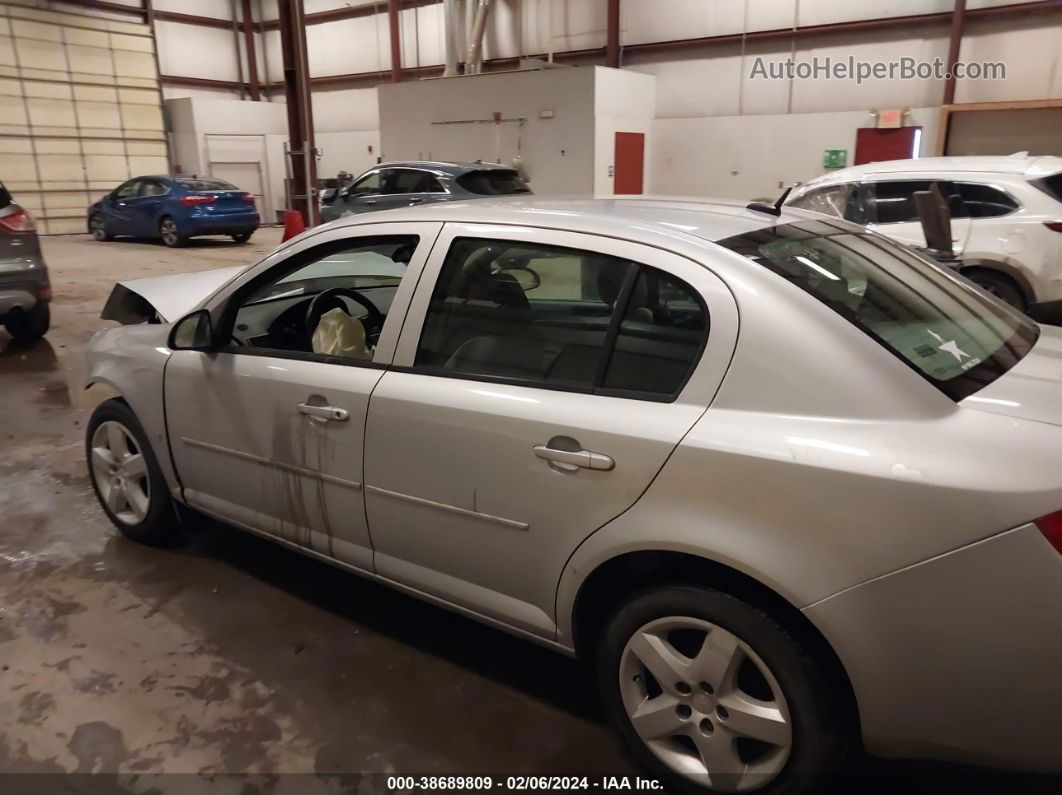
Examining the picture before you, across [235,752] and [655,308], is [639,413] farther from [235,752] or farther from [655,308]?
[235,752]

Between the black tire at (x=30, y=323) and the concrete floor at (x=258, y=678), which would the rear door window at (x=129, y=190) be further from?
the concrete floor at (x=258, y=678)

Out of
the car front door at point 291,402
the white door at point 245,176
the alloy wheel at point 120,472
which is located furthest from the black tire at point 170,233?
the car front door at point 291,402

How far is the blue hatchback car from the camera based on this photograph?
48.6 ft

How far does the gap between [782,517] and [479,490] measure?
2.75 feet

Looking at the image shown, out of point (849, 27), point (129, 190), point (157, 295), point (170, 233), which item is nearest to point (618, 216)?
point (157, 295)

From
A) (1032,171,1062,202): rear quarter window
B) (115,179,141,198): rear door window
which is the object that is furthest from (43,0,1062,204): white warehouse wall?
(115,179,141,198): rear door window

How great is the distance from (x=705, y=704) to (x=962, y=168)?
6.39 meters

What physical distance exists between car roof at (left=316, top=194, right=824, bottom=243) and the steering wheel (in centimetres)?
50

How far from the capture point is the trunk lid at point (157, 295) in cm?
403

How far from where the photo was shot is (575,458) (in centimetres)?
192

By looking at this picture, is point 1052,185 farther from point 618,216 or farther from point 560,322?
point 560,322

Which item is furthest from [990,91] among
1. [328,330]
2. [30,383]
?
[30,383]

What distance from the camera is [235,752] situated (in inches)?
88.3

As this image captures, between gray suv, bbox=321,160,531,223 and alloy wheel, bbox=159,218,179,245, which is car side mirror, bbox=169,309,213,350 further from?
alloy wheel, bbox=159,218,179,245
